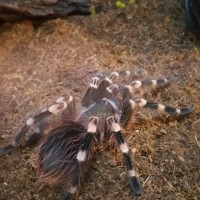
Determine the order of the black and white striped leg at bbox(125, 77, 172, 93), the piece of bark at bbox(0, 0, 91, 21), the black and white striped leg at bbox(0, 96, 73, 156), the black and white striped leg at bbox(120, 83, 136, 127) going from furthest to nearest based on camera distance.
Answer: the piece of bark at bbox(0, 0, 91, 21), the black and white striped leg at bbox(125, 77, 172, 93), the black and white striped leg at bbox(120, 83, 136, 127), the black and white striped leg at bbox(0, 96, 73, 156)

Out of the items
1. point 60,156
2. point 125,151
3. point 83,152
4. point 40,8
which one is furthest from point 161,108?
point 40,8

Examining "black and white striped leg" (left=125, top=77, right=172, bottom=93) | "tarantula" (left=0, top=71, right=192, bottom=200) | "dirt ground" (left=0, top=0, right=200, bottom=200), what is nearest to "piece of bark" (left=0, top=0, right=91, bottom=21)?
"dirt ground" (left=0, top=0, right=200, bottom=200)

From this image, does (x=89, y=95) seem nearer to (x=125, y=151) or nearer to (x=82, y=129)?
(x=82, y=129)

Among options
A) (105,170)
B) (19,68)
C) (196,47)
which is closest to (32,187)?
(105,170)

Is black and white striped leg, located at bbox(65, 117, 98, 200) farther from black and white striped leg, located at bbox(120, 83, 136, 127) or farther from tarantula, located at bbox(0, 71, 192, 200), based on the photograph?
black and white striped leg, located at bbox(120, 83, 136, 127)

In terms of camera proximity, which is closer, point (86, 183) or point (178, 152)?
point (86, 183)

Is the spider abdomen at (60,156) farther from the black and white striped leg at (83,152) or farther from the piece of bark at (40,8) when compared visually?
the piece of bark at (40,8)

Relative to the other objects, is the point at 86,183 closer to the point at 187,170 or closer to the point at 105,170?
the point at 105,170
